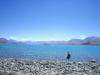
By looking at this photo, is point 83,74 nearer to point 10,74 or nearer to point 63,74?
point 63,74

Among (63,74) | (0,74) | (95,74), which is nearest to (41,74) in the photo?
(63,74)

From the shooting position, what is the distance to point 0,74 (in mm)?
10383

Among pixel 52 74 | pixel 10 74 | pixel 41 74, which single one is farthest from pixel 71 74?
pixel 10 74

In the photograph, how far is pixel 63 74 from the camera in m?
16.3

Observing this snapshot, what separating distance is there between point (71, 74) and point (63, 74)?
0.78 meters

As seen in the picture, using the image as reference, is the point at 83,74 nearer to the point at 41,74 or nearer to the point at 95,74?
the point at 95,74

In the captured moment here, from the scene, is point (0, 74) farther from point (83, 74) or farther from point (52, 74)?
point (83, 74)

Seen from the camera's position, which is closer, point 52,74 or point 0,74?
point 0,74

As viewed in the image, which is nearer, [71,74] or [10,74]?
[10,74]

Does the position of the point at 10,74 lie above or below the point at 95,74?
above

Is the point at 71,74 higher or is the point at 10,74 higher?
the point at 10,74

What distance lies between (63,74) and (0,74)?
24.6 feet

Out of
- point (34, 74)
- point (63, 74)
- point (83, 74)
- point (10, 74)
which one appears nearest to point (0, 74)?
point (10, 74)

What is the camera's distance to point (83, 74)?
16.4 metres
